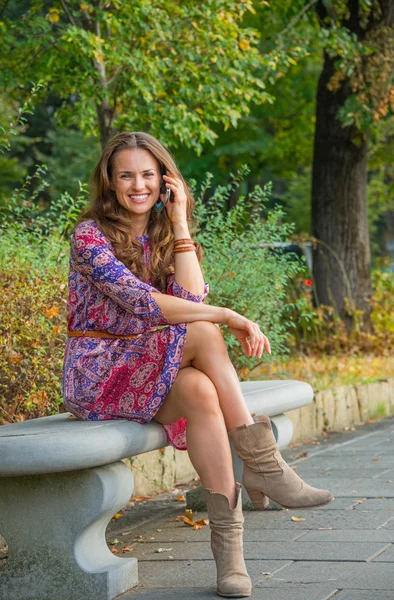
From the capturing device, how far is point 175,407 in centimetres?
373

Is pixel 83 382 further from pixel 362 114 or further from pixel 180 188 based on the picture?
pixel 362 114

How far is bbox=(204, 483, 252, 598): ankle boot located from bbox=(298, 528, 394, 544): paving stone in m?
0.76

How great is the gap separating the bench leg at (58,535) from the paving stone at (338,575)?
57cm

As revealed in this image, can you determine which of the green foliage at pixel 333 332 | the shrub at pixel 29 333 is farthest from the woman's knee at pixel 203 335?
the green foliage at pixel 333 332

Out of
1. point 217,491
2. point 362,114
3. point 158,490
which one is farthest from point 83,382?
point 362,114

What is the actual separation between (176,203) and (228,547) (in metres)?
1.36

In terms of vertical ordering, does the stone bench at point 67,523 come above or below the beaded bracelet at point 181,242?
below

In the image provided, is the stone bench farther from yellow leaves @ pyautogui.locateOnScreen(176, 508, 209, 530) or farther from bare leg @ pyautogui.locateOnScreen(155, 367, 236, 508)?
yellow leaves @ pyautogui.locateOnScreen(176, 508, 209, 530)

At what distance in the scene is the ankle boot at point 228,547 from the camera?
340cm

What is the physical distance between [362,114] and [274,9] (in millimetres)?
3079

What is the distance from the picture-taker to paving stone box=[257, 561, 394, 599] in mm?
3455

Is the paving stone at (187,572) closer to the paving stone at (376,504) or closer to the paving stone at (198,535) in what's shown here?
the paving stone at (198,535)

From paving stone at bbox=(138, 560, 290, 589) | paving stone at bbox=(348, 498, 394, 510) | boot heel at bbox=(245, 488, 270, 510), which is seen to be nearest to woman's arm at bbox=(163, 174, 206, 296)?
boot heel at bbox=(245, 488, 270, 510)

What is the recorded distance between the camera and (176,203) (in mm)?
4074
